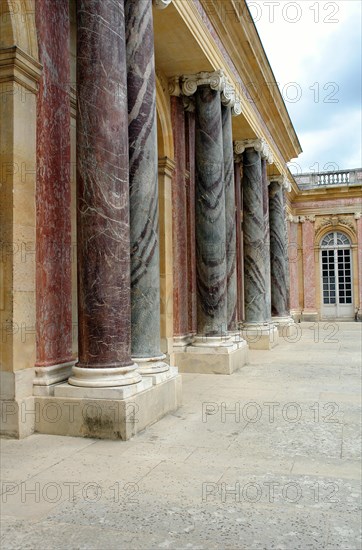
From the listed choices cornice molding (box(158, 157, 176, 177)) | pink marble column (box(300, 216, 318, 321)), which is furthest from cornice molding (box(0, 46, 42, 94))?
pink marble column (box(300, 216, 318, 321))

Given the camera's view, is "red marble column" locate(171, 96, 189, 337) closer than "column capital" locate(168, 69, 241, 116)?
No

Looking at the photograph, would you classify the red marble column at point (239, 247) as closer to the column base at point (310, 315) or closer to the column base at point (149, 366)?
the column base at point (149, 366)

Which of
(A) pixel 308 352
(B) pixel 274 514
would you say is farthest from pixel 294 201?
(B) pixel 274 514

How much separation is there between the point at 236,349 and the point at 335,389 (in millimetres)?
2702

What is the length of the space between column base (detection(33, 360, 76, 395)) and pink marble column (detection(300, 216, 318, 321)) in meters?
24.8

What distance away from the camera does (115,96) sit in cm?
571

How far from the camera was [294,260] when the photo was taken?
29875 millimetres

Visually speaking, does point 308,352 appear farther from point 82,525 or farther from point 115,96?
point 82,525

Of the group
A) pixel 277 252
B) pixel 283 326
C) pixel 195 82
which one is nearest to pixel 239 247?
pixel 277 252

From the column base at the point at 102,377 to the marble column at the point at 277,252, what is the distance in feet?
44.8

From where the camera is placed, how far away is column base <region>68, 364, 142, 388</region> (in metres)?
5.31

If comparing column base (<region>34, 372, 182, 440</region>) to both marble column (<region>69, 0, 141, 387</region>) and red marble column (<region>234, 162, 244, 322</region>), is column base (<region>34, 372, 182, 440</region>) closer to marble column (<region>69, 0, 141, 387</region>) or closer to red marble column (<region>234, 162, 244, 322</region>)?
marble column (<region>69, 0, 141, 387</region>)

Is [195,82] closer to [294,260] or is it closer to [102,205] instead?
[102,205]

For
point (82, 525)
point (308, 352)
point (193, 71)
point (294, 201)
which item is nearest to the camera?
point (82, 525)
